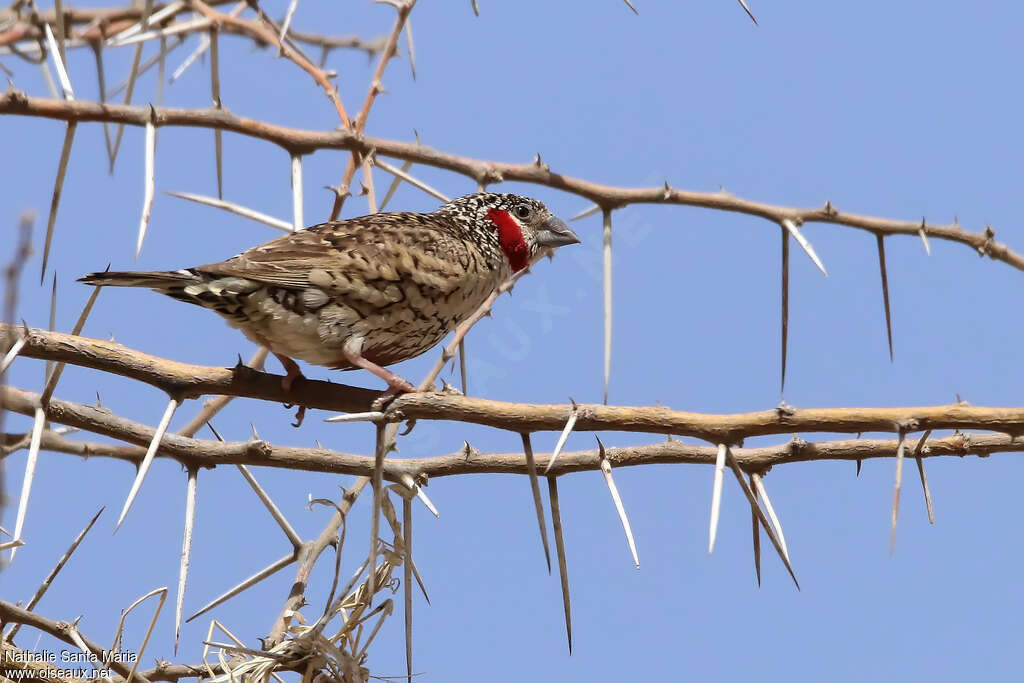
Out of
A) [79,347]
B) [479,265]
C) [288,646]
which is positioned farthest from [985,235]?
[79,347]

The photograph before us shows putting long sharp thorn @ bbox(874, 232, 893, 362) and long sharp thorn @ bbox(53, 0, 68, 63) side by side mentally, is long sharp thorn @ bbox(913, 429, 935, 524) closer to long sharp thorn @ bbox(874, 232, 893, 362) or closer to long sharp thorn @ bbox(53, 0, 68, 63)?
long sharp thorn @ bbox(874, 232, 893, 362)

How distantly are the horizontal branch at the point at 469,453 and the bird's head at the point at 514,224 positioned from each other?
1959mm

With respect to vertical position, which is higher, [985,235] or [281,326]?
[985,235]

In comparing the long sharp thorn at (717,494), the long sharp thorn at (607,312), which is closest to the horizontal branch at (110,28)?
the long sharp thorn at (607,312)

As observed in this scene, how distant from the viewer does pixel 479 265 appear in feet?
17.1

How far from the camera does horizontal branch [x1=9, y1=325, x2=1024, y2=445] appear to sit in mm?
3184

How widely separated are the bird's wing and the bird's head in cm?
48

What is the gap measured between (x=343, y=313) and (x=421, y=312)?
395 millimetres

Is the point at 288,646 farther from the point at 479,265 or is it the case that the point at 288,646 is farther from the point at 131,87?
the point at 131,87

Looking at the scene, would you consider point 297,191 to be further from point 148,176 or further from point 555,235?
point 555,235

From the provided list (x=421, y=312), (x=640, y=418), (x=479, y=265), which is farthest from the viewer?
(x=479, y=265)

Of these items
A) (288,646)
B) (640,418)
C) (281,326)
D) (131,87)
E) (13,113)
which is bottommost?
(288,646)

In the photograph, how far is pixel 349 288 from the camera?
4.55 m

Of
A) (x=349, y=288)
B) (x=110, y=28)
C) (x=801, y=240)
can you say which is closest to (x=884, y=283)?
(x=801, y=240)
